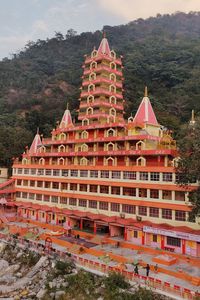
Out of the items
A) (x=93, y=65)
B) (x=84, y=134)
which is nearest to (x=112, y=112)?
(x=84, y=134)

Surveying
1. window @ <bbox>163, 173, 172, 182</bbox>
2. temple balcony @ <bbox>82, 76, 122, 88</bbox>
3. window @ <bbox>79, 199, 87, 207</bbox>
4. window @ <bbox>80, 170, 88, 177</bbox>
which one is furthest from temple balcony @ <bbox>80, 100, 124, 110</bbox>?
window @ <bbox>163, 173, 172, 182</bbox>

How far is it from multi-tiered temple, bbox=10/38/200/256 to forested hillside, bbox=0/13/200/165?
2184 centimetres

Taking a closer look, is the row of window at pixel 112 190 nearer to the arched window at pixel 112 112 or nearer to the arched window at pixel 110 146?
the arched window at pixel 110 146

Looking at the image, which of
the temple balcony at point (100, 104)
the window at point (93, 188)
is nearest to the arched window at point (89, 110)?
the temple balcony at point (100, 104)

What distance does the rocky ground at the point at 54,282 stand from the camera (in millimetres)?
21852

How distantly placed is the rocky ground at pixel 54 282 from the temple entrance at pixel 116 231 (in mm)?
8950

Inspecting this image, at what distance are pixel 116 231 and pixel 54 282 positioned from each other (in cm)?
1223

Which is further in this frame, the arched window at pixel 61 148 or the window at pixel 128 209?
the arched window at pixel 61 148

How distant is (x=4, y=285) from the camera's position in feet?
89.8

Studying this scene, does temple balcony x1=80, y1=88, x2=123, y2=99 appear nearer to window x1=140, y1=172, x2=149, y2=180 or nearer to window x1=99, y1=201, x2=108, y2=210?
window x1=140, y1=172, x2=149, y2=180

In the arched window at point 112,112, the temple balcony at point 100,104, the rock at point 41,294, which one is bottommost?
the rock at point 41,294

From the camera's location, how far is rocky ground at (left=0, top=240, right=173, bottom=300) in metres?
21.9

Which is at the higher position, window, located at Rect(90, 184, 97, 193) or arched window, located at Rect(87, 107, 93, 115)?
arched window, located at Rect(87, 107, 93, 115)

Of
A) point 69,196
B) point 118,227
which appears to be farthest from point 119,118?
point 118,227
